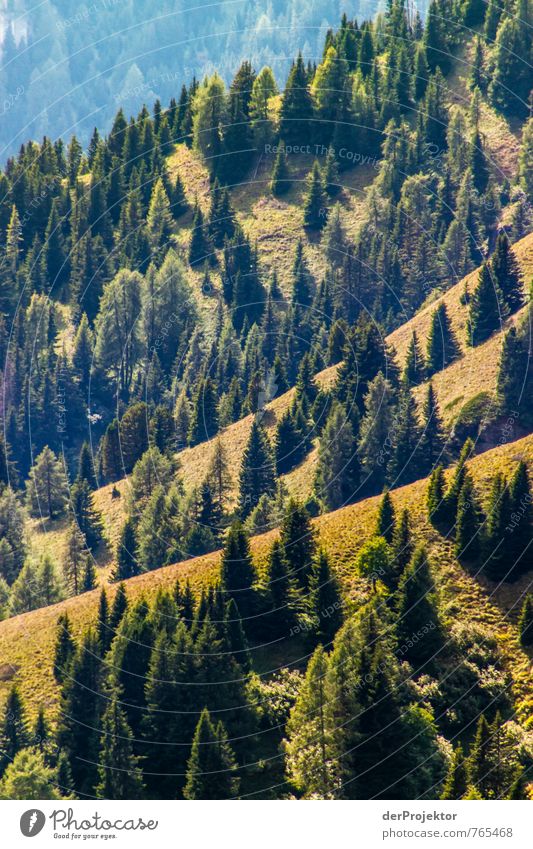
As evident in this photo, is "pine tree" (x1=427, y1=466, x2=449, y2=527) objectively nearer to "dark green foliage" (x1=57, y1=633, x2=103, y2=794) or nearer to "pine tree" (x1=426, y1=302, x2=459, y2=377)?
"dark green foliage" (x1=57, y1=633, x2=103, y2=794)

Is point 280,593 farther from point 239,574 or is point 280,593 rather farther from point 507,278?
point 507,278

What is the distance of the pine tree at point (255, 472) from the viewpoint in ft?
586

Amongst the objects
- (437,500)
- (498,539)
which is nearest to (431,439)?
(437,500)

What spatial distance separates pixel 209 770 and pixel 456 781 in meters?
17.3

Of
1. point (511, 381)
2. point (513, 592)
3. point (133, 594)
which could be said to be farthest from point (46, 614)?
point (511, 381)

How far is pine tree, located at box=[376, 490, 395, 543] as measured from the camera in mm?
120875

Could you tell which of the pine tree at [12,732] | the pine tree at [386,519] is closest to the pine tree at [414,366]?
the pine tree at [386,519]

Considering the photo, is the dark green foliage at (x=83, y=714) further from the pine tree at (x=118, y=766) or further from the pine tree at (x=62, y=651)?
the pine tree at (x=118, y=766)

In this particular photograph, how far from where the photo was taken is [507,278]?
7589 inches

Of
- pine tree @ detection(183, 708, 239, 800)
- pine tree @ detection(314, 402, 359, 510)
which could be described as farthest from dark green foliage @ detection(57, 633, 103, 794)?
pine tree @ detection(314, 402, 359, 510)

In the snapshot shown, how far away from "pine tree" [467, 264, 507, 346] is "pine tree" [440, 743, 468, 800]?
108393 mm

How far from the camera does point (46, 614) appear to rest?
134m

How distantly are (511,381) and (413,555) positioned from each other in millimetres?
71246
